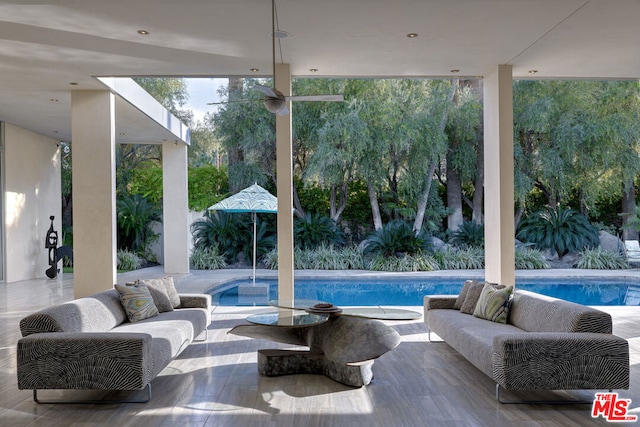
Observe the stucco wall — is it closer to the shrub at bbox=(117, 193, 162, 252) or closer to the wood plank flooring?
the shrub at bbox=(117, 193, 162, 252)

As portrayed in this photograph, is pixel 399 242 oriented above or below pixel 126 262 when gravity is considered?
above

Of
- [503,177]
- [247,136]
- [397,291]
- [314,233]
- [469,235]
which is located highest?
[247,136]

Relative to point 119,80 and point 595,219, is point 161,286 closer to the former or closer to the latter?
point 119,80

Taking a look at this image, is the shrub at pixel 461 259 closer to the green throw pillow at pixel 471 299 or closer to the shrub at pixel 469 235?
the shrub at pixel 469 235

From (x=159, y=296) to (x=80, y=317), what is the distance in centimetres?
118

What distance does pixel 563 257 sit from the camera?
545 inches

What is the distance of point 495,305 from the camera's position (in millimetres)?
4855

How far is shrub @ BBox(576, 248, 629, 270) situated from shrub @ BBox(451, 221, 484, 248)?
232 centimetres

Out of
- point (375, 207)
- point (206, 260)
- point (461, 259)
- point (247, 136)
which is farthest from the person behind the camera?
point (375, 207)

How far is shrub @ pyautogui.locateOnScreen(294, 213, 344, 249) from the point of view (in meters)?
14.0

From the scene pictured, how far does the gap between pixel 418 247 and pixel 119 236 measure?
7.73 meters

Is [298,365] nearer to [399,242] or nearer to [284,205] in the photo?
[284,205]

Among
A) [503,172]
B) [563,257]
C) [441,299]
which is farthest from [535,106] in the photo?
[441,299]

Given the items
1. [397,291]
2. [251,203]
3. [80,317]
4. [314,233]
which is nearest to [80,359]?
[80,317]
